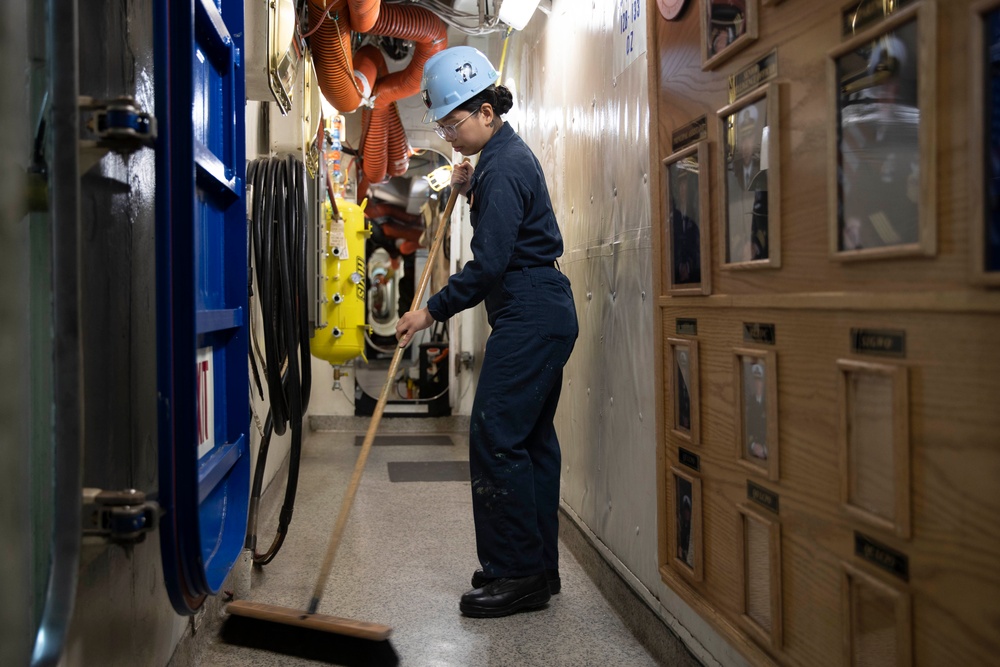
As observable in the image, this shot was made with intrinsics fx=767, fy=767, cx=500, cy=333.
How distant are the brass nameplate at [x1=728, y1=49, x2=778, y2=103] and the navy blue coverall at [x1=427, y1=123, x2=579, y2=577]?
42.8 inches

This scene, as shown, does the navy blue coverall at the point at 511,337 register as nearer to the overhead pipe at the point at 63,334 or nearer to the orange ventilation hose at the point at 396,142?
the overhead pipe at the point at 63,334

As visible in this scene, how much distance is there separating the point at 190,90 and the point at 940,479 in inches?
43.1

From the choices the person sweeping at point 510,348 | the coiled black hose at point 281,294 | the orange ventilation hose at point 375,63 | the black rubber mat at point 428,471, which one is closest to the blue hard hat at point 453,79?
the person sweeping at point 510,348

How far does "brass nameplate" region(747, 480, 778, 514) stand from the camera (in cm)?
125

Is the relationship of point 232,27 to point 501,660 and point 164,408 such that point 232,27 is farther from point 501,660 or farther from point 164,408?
point 501,660

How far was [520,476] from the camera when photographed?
7.79 ft

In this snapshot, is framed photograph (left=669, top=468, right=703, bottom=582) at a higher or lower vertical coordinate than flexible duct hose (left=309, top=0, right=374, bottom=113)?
lower

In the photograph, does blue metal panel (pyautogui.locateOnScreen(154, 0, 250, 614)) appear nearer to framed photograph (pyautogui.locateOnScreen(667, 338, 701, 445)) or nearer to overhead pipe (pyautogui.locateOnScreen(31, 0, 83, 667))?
overhead pipe (pyautogui.locateOnScreen(31, 0, 83, 667))

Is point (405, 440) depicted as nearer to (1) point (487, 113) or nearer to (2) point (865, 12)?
(1) point (487, 113)

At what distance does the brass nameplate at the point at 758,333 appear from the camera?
124 centimetres

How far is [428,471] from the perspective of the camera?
14.8 feet

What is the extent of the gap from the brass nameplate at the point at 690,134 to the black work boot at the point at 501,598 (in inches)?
56.6

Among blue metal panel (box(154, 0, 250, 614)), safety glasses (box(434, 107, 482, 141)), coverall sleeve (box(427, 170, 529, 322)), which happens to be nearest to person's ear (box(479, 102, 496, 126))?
safety glasses (box(434, 107, 482, 141))

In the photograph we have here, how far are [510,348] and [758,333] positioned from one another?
3.78 ft
